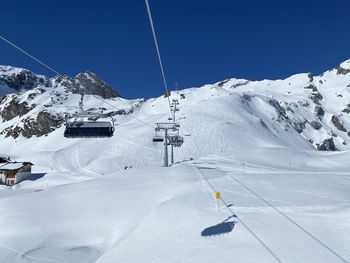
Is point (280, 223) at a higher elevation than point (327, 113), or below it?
below

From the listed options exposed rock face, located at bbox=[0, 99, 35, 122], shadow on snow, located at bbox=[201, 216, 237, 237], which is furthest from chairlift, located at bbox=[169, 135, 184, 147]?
exposed rock face, located at bbox=[0, 99, 35, 122]

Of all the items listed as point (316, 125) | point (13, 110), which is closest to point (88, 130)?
point (316, 125)

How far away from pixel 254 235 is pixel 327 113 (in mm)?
154766

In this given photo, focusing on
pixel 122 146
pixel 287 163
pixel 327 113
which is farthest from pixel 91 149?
pixel 327 113

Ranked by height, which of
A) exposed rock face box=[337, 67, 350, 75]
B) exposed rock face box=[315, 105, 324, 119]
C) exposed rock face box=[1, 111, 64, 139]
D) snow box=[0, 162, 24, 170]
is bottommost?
snow box=[0, 162, 24, 170]

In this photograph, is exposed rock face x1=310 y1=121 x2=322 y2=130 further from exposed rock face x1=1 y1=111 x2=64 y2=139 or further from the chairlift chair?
the chairlift chair

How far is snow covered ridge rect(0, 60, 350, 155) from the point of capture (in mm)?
95875

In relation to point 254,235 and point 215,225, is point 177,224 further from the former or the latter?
point 254,235

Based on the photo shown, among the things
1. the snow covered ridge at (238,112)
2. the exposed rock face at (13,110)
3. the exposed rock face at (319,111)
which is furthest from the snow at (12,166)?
the exposed rock face at (319,111)

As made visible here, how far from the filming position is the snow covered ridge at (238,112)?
9588cm

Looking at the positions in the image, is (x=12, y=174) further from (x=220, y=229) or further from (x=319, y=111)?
(x=319, y=111)

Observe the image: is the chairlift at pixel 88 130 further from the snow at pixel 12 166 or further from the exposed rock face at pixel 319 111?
the exposed rock face at pixel 319 111

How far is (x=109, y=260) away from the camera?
10.7 meters

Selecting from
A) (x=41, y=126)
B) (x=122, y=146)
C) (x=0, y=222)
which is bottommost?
(x=0, y=222)
